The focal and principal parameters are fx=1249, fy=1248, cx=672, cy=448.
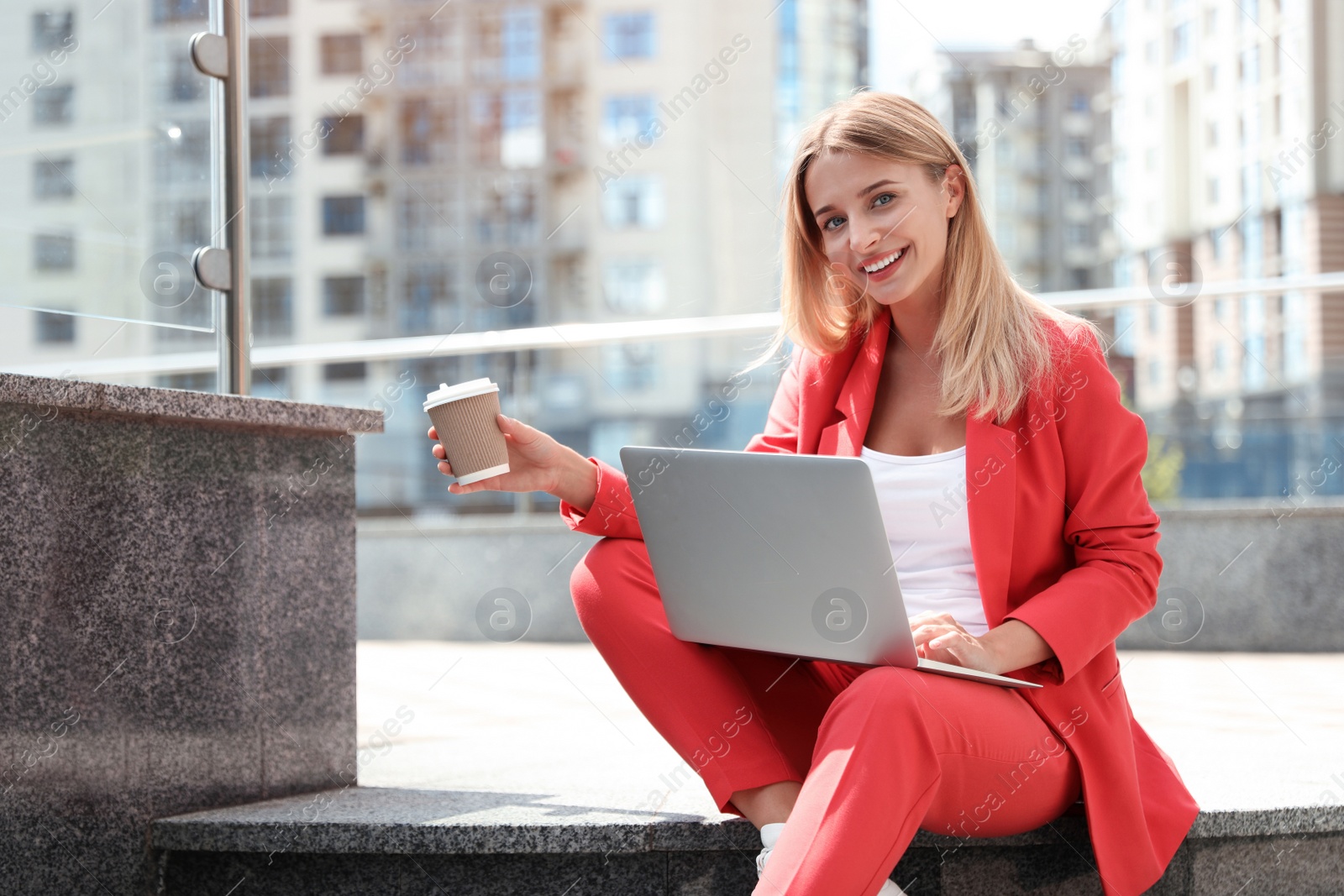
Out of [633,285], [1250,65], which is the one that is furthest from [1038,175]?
[633,285]

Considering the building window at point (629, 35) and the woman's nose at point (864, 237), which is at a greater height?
the building window at point (629, 35)

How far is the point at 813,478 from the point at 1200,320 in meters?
35.4

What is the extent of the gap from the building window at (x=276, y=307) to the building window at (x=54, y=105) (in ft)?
145

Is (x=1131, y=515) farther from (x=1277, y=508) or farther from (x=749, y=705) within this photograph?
(x=1277, y=508)

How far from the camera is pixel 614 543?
5.87 feet

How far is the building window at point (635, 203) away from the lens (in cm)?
4281

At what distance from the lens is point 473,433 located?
5.12ft

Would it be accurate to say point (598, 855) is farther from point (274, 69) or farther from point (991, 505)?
point (274, 69)

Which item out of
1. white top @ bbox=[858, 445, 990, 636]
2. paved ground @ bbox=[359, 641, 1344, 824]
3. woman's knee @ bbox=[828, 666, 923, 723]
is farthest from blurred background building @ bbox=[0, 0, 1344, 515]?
woman's knee @ bbox=[828, 666, 923, 723]

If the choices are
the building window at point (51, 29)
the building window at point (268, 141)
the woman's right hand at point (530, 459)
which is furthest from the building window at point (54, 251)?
the building window at point (268, 141)

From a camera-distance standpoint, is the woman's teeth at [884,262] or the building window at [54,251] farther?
the building window at [54,251]

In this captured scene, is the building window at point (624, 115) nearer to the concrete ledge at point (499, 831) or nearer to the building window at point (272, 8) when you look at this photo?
the building window at point (272, 8)

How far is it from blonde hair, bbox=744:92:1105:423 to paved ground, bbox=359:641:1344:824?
683 millimetres

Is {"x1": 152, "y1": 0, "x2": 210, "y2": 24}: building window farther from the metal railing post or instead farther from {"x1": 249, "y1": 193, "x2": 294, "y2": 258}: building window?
{"x1": 249, "y1": 193, "x2": 294, "y2": 258}: building window
